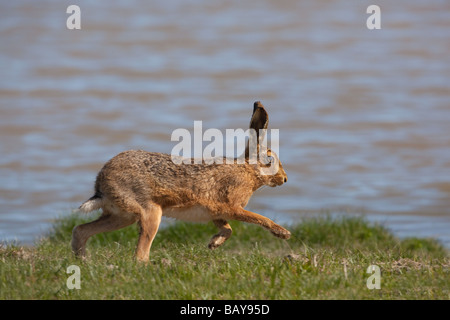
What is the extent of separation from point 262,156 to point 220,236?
0.99m

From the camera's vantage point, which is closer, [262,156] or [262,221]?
[262,221]

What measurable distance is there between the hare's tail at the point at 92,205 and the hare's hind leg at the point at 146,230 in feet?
1.46

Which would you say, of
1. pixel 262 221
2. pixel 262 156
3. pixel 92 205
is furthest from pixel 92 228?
pixel 262 156

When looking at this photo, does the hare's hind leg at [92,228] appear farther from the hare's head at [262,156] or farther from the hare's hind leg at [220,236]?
the hare's head at [262,156]

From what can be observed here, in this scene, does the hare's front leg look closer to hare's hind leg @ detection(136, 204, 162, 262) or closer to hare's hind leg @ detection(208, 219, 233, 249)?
hare's hind leg @ detection(208, 219, 233, 249)

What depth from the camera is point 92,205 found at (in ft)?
24.8

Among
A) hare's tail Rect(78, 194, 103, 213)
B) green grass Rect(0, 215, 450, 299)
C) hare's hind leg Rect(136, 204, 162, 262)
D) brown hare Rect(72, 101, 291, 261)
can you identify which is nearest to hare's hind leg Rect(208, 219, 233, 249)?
brown hare Rect(72, 101, 291, 261)

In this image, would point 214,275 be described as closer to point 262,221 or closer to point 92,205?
point 262,221

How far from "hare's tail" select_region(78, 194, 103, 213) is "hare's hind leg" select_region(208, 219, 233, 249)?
4.14 ft

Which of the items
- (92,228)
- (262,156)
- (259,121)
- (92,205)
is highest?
(259,121)

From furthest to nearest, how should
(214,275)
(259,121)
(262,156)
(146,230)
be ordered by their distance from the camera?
1. (262,156)
2. (259,121)
3. (146,230)
4. (214,275)
